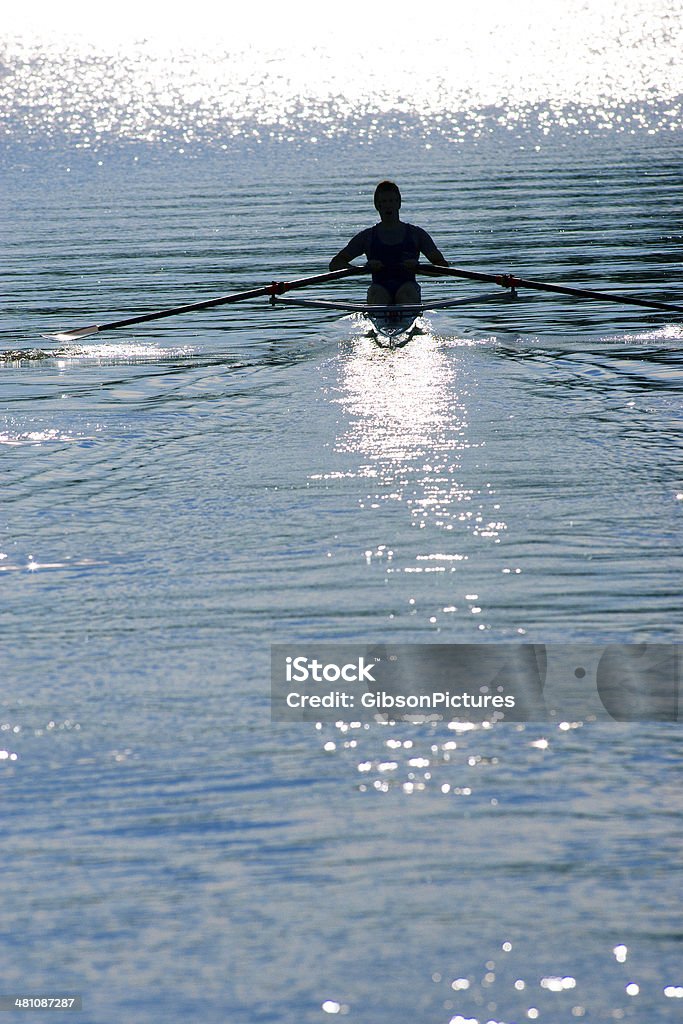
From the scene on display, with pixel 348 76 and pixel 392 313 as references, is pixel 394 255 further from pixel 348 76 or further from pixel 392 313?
pixel 348 76

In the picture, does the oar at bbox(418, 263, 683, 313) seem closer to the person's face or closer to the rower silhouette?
the rower silhouette

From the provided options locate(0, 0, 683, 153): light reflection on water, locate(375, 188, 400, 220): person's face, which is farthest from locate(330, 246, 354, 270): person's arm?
locate(0, 0, 683, 153): light reflection on water

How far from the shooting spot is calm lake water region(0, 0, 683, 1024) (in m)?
5.31

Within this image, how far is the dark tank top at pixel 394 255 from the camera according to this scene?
16984 mm

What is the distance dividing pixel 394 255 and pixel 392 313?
0.71m

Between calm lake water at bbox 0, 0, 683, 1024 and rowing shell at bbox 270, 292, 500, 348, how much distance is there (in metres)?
0.24

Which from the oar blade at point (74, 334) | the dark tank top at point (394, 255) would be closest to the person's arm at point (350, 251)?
the dark tank top at point (394, 255)

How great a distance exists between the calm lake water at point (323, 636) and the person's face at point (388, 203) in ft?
4.99

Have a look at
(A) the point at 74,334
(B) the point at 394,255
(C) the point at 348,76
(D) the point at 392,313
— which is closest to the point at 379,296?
(D) the point at 392,313

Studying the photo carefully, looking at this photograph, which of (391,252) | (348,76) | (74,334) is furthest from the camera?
(348,76)

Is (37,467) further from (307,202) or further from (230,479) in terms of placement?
(307,202)

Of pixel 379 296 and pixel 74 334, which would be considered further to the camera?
pixel 74 334

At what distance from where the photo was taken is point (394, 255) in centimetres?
1709

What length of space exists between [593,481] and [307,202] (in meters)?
26.1
